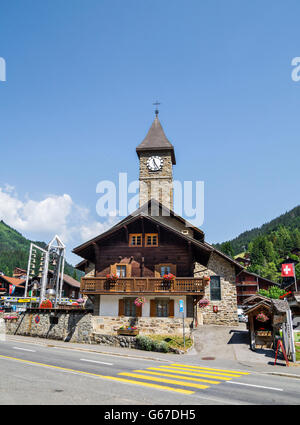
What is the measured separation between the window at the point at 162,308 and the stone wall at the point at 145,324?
0.31m

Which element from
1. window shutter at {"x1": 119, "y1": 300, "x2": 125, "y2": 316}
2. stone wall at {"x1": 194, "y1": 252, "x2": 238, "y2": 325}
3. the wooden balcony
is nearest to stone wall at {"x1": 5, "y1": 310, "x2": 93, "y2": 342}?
the wooden balcony

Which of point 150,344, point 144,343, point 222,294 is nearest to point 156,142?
point 222,294

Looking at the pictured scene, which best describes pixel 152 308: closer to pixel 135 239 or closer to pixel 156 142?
pixel 135 239

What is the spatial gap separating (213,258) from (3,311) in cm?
1962

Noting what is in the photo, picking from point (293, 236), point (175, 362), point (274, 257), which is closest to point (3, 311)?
point (175, 362)

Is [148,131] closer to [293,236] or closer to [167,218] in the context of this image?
[167,218]

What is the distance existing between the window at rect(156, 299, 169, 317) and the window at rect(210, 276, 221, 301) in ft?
31.1

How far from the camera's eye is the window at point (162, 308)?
22.2m

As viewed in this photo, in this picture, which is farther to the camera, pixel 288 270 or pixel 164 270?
pixel 164 270

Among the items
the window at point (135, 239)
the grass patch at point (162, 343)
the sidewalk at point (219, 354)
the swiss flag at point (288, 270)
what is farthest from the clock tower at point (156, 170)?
the grass patch at point (162, 343)

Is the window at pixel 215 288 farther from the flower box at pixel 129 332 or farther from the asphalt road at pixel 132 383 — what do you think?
the asphalt road at pixel 132 383

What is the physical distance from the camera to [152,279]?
22.1 metres

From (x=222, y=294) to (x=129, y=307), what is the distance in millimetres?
11147

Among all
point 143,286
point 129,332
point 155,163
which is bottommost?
point 129,332
